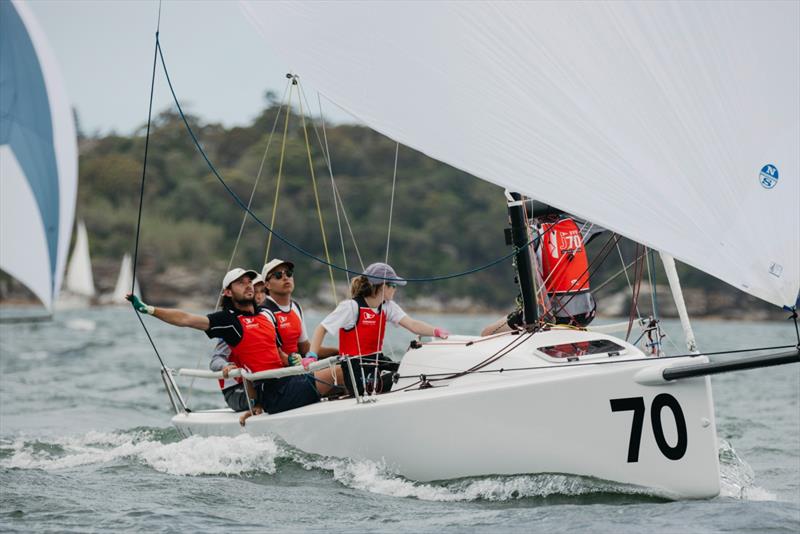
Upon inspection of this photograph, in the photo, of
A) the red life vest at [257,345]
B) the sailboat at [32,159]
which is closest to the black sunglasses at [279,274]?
the red life vest at [257,345]

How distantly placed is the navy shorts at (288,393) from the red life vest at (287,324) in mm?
367

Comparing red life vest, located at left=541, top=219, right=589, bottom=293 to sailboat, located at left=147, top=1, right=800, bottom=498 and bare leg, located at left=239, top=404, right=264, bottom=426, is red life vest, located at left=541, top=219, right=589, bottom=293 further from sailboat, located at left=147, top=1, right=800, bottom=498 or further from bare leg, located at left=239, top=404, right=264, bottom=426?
bare leg, located at left=239, top=404, right=264, bottom=426

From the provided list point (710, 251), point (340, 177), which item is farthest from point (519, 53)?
point (340, 177)

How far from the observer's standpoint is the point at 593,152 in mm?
4500

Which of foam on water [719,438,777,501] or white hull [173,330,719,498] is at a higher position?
white hull [173,330,719,498]

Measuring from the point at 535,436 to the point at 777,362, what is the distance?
3.81 ft

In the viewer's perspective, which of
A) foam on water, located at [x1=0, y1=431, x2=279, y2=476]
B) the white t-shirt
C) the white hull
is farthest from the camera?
the white t-shirt

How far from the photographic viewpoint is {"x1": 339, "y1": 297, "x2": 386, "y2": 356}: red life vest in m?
6.43

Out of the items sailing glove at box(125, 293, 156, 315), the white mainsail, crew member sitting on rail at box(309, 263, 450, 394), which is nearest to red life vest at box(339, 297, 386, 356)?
crew member sitting on rail at box(309, 263, 450, 394)

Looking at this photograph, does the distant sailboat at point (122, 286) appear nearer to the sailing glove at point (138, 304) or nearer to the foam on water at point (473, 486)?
the sailing glove at point (138, 304)

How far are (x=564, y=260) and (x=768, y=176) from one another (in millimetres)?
1868

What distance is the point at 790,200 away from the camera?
14.2ft

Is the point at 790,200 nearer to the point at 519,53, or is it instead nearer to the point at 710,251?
the point at 710,251

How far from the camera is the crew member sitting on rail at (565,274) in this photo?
6.11m
